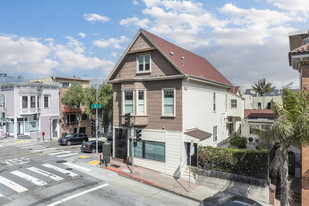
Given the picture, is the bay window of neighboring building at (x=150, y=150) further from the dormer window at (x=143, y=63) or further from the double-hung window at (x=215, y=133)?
the double-hung window at (x=215, y=133)

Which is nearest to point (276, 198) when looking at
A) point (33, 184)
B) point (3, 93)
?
point (33, 184)

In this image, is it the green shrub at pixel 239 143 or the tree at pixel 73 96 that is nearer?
the green shrub at pixel 239 143

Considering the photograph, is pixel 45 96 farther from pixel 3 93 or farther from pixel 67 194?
pixel 67 194

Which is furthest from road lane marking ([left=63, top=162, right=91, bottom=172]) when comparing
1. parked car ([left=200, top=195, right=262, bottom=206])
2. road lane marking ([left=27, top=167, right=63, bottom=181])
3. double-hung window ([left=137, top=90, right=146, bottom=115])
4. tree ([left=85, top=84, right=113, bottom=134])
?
tree ([left=85, top=84, right=113, bottom=134])

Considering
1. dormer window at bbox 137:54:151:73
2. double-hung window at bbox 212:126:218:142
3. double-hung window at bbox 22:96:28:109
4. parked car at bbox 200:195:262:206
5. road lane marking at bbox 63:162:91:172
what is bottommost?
road lane marking at bbox 63:162:91:172

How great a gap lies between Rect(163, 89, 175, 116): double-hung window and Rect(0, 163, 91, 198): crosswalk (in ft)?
26.7

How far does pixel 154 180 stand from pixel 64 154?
11998mm

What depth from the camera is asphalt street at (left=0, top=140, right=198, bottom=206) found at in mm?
12045

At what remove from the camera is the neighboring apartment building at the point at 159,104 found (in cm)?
1684

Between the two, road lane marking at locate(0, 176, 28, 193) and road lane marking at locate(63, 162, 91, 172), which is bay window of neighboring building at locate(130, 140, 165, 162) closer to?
road lane marking at locate(63, 162, 91, 172)

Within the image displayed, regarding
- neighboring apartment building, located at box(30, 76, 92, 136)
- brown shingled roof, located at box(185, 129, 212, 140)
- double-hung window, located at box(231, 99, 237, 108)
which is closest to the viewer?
brown shingled roof, located at box(185, 129, 212, 140)

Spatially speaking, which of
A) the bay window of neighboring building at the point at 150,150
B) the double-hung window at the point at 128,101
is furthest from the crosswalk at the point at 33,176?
the double-hung window at the point at 128,101

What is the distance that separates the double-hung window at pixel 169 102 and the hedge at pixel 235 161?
150 inches

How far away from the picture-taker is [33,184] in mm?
14008
